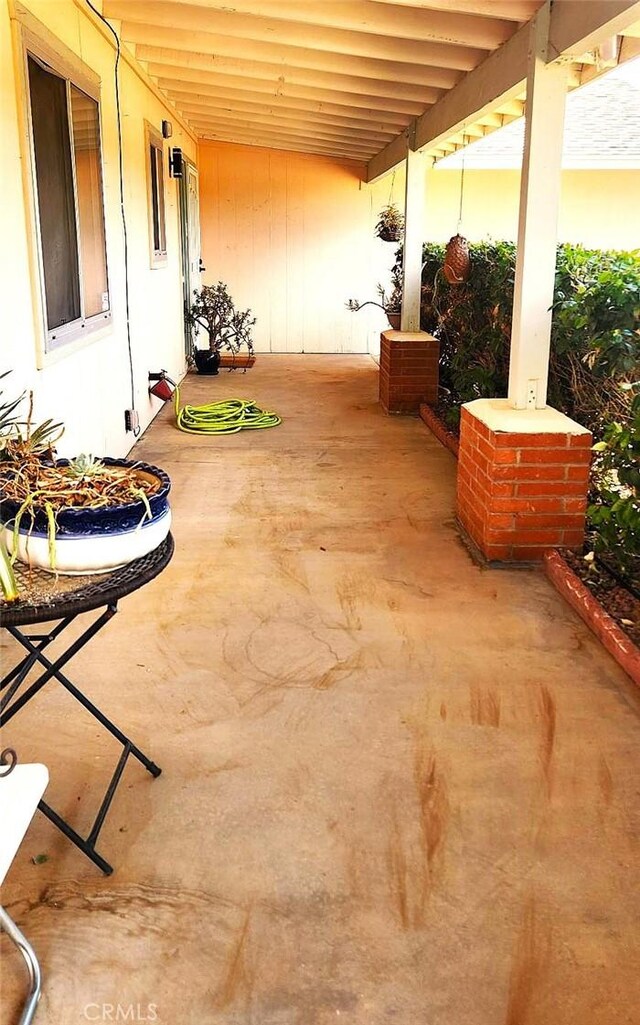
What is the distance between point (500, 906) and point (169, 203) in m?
7.55

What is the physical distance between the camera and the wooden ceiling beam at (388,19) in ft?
14.1

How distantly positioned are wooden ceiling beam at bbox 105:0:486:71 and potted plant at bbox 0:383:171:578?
3.94 m

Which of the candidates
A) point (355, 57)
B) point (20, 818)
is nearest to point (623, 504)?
point (20, 818)

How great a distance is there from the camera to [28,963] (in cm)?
166

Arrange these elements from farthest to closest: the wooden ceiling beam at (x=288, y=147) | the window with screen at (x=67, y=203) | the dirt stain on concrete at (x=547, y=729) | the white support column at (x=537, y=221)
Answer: the wooden ceiling beam at (x=288, y=147), the white support column at (x=537, y=221), the window with screen at (x=67, y=203), the dirt stain on concrete at (x=547, y=729)

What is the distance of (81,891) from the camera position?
6.38 ft

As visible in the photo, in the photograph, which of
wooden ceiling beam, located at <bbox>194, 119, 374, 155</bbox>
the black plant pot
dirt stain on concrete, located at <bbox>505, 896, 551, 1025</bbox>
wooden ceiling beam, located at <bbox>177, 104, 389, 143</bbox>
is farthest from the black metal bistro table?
wooden ceiling beam, located at <bbox>194, 119, 374, 155</bbox>

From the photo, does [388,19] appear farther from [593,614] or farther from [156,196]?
[156,196]

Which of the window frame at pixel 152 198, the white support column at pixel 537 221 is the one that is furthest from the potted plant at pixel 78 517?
the window frame at pixel 152 198

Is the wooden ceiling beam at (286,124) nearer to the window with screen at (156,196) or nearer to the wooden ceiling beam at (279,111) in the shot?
the wooden ceiling beam at (279,111)

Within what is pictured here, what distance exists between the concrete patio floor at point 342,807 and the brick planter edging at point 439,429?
7.19ft

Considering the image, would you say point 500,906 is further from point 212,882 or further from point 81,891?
point 81,891

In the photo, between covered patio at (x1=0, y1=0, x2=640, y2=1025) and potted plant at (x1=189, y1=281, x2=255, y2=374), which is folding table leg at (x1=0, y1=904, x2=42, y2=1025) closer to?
covered patio at (x1=0, y1=0, x2=640, y2=1025)

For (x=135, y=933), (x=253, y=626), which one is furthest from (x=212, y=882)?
(x=253, y=626)
